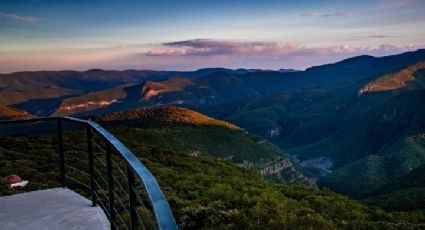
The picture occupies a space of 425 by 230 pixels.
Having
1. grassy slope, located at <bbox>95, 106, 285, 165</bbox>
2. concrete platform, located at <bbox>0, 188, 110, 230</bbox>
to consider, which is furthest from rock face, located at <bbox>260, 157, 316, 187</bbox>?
concrete platform, located at <bbox>0, 188, 110, 230</bbox>

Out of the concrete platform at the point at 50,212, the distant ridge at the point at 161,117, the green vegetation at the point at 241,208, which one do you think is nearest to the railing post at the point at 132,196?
the concrete platform at the point at 50,212

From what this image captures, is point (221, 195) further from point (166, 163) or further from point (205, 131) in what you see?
point (205, 131)

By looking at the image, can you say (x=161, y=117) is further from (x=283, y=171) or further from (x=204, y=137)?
(x=283, y=171)

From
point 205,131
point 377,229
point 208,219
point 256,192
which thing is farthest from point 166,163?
point 205,131

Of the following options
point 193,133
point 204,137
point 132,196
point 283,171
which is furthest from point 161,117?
point 132,196

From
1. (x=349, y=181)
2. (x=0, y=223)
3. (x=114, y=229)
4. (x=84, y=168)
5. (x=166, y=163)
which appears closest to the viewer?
(x=114, y=229)

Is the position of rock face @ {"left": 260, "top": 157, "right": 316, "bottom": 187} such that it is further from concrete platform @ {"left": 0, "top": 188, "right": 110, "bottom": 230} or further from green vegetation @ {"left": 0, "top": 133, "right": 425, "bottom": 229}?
concrete platform @ {"left": 0, "top": 188, "right": 110, "bottom": 230}

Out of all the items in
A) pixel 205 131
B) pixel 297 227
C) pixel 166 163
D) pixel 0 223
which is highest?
pixel 0 223
